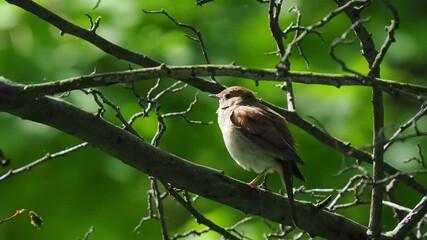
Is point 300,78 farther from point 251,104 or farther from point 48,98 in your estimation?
point 251,104

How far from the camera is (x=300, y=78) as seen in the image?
3.63 metres

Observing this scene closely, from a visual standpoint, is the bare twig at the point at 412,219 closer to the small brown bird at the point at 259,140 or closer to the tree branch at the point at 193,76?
the tree branch at the point at 193,76

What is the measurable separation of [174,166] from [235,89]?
275cm

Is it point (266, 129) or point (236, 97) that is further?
point (236, 97)

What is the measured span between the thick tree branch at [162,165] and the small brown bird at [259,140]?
1185 millimetres

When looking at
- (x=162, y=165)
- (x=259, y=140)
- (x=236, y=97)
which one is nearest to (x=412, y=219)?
(x=162, y=165)

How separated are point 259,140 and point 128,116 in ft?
3.91

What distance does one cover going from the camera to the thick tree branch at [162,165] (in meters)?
3.37

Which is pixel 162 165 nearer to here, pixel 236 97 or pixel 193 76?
pixel 193 76

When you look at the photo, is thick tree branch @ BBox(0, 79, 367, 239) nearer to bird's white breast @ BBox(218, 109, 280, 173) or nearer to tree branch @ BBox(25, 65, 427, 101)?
tree branch @ BBox(25, 65, 427, 101)

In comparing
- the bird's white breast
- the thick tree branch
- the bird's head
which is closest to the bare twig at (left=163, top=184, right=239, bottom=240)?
the thick tree branch

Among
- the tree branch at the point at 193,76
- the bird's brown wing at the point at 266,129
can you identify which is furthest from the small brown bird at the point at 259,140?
the tree branch at the point at 193,76

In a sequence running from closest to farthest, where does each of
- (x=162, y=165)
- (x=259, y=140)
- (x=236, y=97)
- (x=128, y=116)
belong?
1. (x=162, y=165)
2. (x=259, y=140)
3. (x=236, y=97)
4. (x=128, y=116)

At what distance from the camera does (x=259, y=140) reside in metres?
6.09
